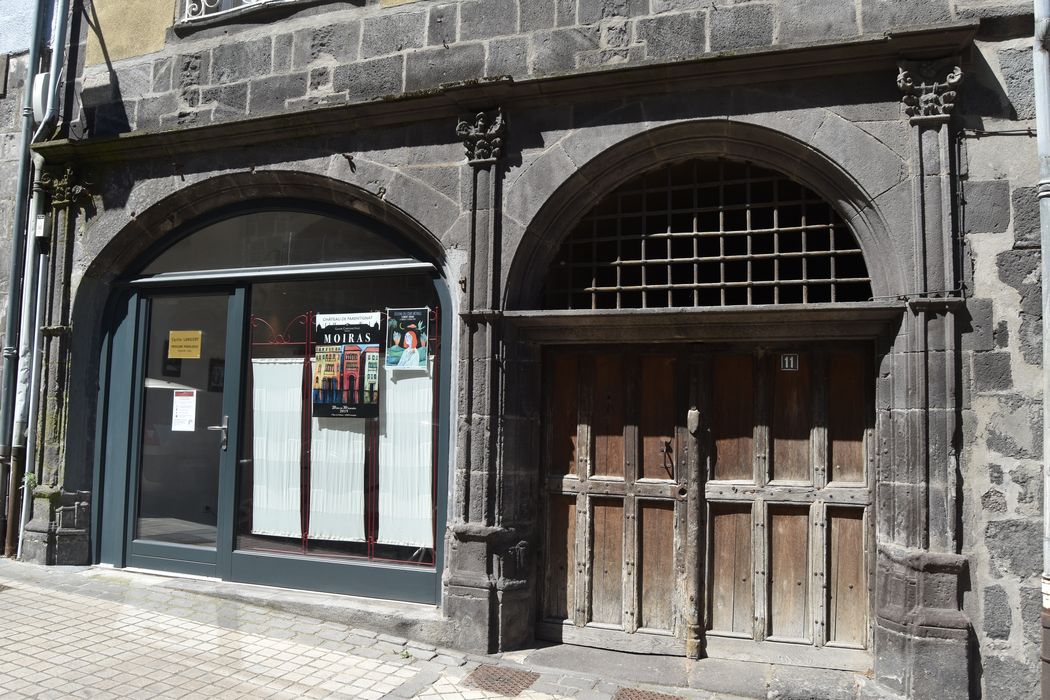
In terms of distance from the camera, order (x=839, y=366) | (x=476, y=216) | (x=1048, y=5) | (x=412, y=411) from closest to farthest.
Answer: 1. (x=1048, y=5)
2. (x=839, y=366)
3. (x=476, y=216)
4. (x=412, y=411)

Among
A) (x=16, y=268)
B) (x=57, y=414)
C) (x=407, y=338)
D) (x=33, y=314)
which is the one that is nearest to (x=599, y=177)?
(x=407, y=338)

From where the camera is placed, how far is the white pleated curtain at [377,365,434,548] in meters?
5.51

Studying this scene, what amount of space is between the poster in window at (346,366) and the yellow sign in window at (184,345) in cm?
119

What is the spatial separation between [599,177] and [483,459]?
78.8 inches

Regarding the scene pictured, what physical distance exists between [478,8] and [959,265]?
352cm

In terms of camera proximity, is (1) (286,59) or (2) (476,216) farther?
(1) (286,59)

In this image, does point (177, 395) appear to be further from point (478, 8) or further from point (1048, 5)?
point (1048, 5)

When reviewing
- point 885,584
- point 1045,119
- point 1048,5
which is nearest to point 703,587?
point 885,584

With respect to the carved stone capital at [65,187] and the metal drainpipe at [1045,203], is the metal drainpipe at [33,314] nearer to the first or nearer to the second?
the carved stone capital at [65,187]

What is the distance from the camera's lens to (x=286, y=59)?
19.1 feet

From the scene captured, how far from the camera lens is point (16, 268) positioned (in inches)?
262

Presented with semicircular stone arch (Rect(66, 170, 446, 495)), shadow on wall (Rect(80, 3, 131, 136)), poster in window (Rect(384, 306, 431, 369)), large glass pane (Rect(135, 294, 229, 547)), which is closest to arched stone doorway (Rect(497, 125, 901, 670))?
poster in window (Rect(384, 306, 431, 369))

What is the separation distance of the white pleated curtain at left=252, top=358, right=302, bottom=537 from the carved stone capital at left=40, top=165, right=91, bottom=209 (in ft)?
7.24

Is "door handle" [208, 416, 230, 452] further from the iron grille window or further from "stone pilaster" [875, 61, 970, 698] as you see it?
"stone pilaster" [875, 61, 970, 698]
